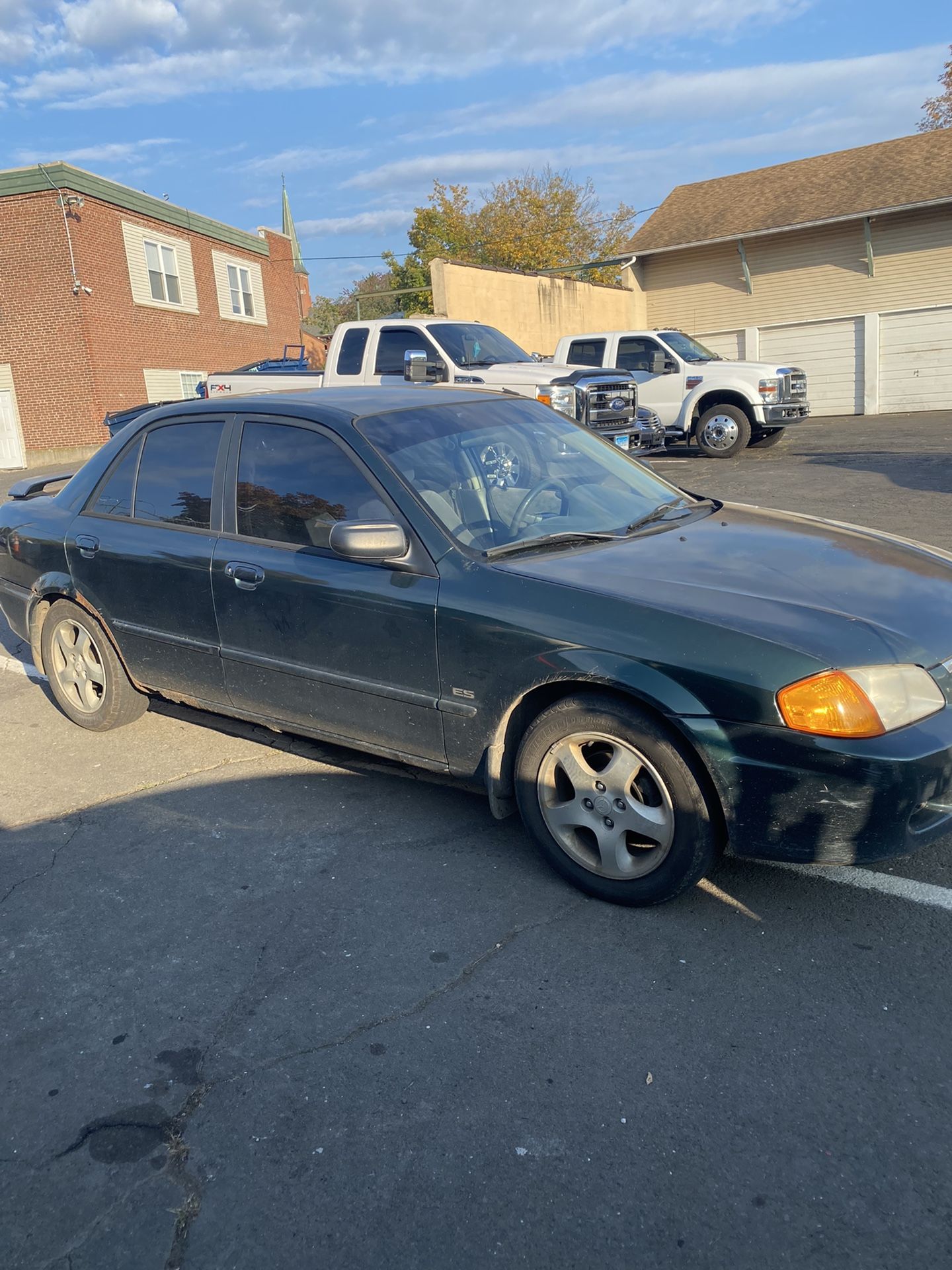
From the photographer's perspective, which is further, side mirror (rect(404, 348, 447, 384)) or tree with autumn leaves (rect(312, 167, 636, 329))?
tree with autumn leaves (rect(312, 167, 636, 329))

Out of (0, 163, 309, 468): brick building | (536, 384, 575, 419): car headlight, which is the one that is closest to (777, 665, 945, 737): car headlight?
(536, 384, 575, 419): car headlight

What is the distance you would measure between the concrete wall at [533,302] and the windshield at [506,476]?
1483cm

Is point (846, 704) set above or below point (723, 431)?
above

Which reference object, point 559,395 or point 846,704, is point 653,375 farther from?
point 846,704

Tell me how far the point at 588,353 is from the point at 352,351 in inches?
214

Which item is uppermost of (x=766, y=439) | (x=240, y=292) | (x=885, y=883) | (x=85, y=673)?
(x=240, y=292)

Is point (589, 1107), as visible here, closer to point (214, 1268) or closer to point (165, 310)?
point (214, 1268)

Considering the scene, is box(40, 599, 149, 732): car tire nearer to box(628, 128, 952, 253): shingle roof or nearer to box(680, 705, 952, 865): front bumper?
box(680, 705, 952, 865): front bumper

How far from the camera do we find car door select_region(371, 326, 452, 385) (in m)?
12.2

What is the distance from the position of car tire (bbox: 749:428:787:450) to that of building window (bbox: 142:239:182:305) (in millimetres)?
17532

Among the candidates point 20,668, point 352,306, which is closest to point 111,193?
point 20,668

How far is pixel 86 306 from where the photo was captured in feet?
78.8

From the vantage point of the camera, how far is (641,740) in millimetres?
3193

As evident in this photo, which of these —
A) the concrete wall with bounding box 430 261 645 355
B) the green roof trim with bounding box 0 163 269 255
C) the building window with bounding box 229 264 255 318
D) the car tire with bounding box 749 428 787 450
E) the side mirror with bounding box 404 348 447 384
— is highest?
the green roof trim with bounding box 0 163 269 255
